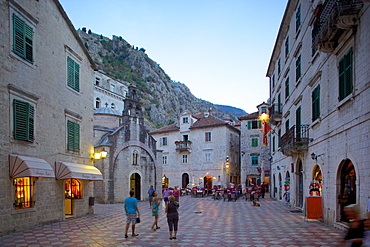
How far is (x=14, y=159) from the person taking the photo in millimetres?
11734

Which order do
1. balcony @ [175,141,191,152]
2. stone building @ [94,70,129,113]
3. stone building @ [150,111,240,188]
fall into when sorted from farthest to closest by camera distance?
stone building @ [94,70,129,113]
balcony @ [175,141,191,152]
stone building @ [150,111,240,188]

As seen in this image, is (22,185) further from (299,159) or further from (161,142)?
(161,142)

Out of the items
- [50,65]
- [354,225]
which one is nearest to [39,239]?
[50,65]

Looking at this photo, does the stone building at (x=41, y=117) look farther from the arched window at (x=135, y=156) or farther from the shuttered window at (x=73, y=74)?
the arched window at (x=135, y=156)

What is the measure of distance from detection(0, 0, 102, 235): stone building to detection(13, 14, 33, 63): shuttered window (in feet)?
0.12

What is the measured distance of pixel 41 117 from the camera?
1402cm

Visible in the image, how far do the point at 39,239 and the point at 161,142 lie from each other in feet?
135

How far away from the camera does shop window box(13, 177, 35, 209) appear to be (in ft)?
40.2

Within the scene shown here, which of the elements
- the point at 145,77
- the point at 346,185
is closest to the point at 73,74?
the point at 346,185

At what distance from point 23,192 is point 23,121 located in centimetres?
276

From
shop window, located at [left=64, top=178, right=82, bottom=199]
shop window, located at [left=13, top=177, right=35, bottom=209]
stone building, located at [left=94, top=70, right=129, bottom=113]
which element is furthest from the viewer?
stone building, located at [left=94, top=70, right=129, bottom=113]

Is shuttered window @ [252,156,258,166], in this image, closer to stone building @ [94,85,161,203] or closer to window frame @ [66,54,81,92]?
stone building @ [94,85,161,203]

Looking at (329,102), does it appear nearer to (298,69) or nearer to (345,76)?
(345,76)

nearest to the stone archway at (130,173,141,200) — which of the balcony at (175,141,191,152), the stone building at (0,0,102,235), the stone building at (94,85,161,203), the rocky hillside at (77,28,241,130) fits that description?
the stone building at (94,85,161,203)
